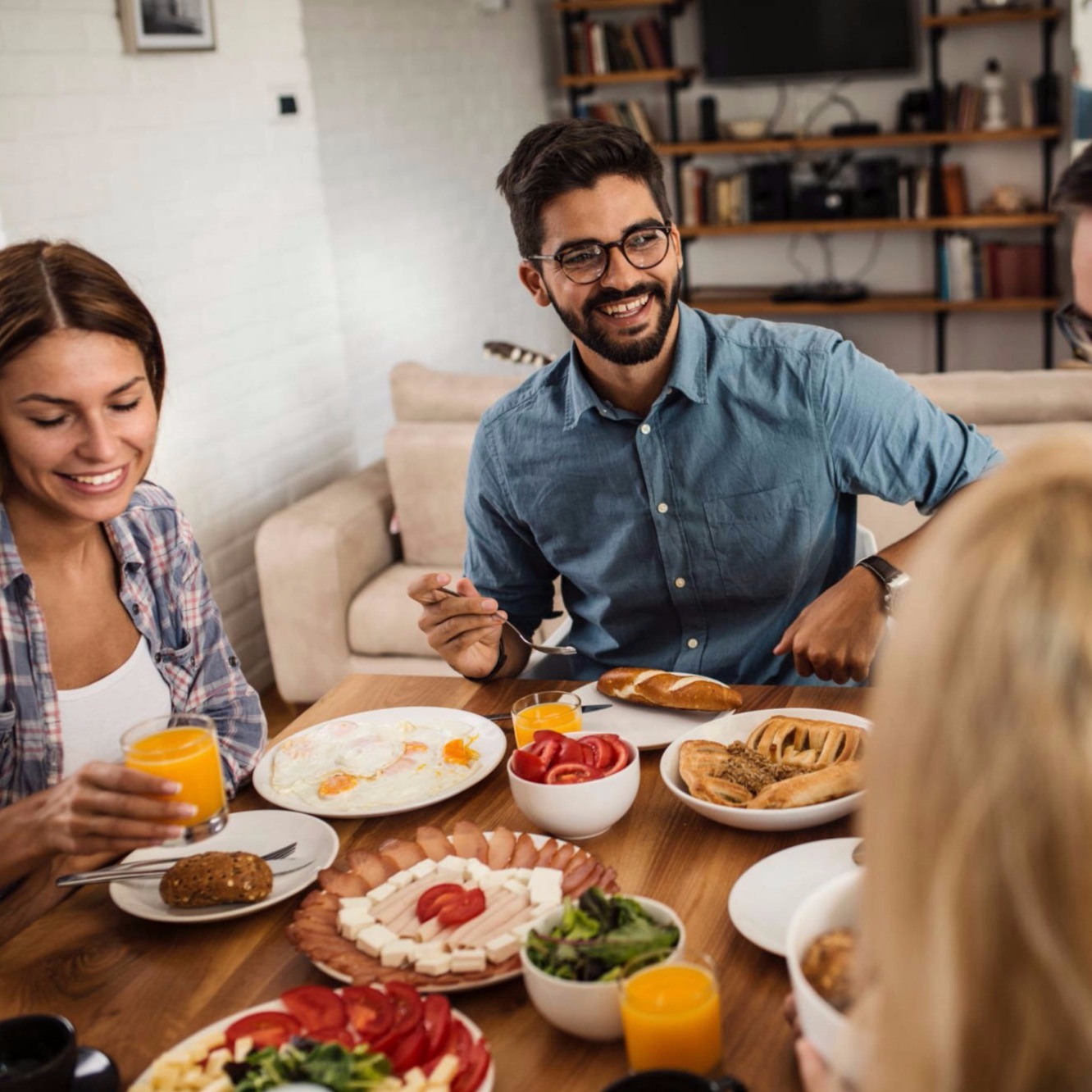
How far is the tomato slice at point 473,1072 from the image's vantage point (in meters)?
0.96

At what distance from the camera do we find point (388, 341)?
518cm

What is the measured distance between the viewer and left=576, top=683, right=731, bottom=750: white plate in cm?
156

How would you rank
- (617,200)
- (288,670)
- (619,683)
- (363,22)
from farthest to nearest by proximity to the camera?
(363,22) < (288,670) < (617,200) < (619,683)

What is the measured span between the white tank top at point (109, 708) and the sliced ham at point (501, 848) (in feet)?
1.84

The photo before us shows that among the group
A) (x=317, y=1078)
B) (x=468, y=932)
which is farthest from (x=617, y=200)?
(x=317, y=1078)

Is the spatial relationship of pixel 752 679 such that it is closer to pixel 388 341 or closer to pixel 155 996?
pixel 155 996

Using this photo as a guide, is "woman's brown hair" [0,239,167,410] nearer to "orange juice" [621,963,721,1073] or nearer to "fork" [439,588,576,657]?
"fork" [439,588,576,657]

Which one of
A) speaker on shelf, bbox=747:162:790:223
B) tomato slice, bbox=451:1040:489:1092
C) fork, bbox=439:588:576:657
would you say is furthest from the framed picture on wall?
speaker on shelf, bbox=747:162:790:223

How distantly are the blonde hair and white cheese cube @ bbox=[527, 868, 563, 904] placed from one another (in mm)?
614

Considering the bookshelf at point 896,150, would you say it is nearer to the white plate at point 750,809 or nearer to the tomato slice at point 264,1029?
the white plate at point 750,809

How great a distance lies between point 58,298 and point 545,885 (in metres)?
0.88

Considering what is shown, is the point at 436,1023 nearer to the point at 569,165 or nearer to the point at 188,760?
the point at 188,760

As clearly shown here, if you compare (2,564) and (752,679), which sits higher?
(2,564)

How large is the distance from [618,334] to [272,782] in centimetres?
83
